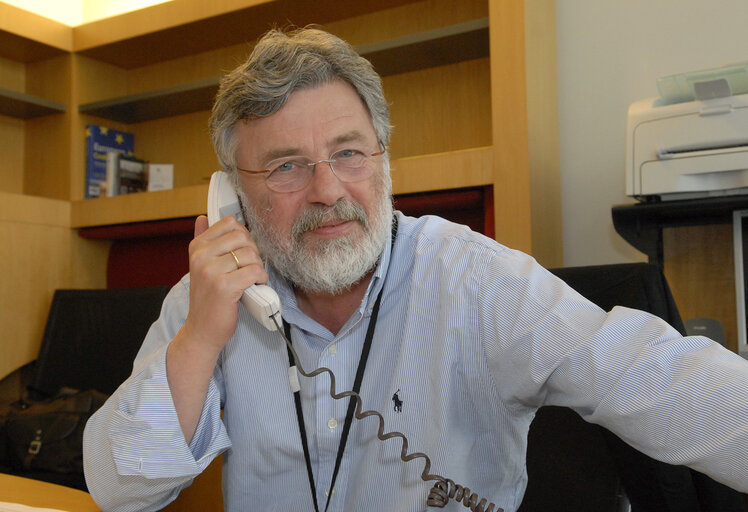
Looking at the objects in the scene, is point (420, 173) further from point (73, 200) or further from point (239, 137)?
point (73, 200)

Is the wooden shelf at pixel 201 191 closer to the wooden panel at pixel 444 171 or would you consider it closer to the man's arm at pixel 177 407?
the wooden panel at pixel 444 171

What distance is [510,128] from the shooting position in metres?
2.21

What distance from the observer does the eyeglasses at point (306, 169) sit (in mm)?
1244

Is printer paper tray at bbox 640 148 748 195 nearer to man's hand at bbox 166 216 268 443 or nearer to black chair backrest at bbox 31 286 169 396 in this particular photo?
man's hand at bbox 166 216 268 443

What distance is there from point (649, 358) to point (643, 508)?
0.34m

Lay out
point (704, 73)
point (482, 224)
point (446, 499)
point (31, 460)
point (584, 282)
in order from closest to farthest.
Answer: point (446, 499) → point (584, 282) → point (704, 73) → point (31, 460) → point (482, 224)

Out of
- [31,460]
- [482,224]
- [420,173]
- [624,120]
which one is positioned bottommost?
[31,460]

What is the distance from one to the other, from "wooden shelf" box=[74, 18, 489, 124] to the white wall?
1.17 feet

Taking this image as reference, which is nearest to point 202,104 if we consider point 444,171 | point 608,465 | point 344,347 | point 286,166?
point 444,171

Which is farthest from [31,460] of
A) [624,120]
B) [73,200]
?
[624,120]

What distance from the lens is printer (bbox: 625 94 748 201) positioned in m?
1.72

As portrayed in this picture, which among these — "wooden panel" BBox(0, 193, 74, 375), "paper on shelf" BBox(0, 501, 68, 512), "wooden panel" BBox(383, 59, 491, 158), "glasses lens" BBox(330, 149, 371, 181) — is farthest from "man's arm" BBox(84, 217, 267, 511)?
"wooden panel" BBox(0, 193, 74, 375)

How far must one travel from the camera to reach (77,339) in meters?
2.88

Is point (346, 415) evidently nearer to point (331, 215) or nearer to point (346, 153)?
point (331, 215)
